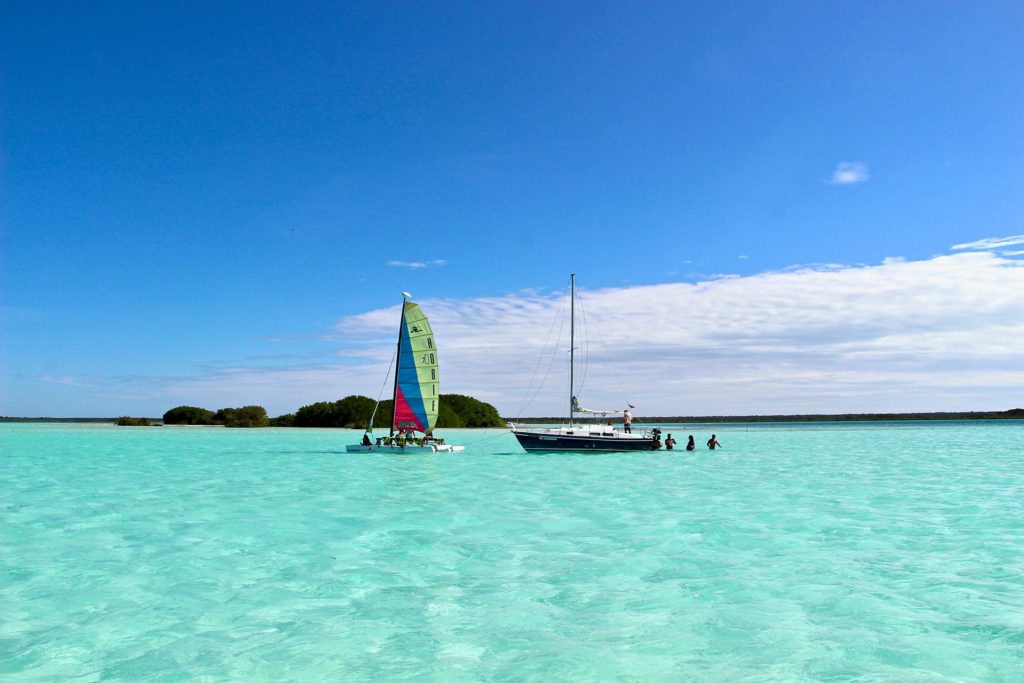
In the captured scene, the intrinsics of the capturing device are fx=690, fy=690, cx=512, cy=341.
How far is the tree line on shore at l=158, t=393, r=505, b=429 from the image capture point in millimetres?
103375

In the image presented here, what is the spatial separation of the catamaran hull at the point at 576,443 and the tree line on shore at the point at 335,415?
174 feet

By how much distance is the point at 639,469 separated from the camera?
1422 inches

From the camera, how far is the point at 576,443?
46.2 m

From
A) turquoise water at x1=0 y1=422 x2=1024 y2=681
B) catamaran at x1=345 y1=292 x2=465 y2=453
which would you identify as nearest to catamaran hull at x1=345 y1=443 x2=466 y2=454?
catamaran at x1=345 y1=292 x2=465 y2=453

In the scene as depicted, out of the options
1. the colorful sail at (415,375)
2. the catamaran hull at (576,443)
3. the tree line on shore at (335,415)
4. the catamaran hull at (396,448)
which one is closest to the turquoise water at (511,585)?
the colorful sail at (415,375)

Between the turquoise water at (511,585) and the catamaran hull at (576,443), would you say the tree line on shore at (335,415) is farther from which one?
the turquoise water at (511,585)

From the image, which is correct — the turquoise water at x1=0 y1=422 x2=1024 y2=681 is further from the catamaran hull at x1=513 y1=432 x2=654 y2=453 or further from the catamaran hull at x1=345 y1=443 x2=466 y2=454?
the catamaran hull at x1=513 y1=432 x2=654 y2=453

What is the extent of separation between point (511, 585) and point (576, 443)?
1376 inches

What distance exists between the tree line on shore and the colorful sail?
5162 centimetres

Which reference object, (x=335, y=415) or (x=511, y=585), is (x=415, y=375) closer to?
(x=511, y=585)

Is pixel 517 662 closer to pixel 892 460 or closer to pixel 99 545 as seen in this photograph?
pixel 99 545

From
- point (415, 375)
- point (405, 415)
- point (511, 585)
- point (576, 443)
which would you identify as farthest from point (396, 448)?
point (511, 585)

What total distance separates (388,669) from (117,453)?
4644 centimetres

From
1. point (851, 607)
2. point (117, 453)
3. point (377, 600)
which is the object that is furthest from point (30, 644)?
point (117, 453)
